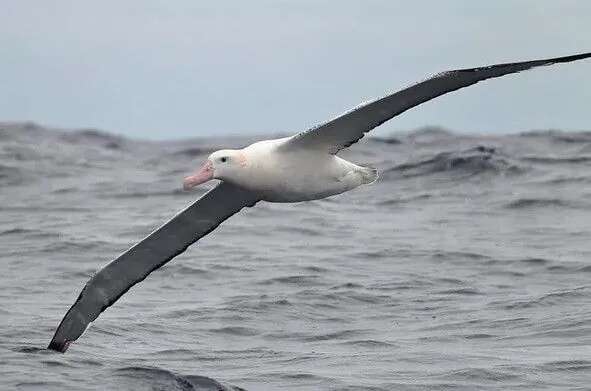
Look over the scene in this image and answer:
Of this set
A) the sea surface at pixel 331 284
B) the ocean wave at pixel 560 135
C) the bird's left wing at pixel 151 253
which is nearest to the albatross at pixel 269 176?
the bird's left wing at pixel 151 253

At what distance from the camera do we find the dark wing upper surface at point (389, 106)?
344 inches

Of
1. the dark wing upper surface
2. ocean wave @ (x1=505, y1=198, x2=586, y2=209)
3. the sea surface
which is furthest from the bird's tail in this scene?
ocean wave @ (x1=505, y1=198, x2=586, y2=209)

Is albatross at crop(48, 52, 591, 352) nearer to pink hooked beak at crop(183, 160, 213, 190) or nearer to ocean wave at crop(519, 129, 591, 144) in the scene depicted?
pink hooked beak at crop(183, 160, 213, 190)

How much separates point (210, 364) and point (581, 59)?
160 inches

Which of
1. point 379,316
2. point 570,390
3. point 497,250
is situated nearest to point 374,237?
point 497,250

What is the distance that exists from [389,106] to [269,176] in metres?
1.13

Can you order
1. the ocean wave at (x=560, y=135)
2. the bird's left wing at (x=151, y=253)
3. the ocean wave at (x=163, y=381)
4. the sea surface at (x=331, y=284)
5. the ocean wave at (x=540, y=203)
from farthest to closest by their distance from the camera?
the ocean wave at (x=560, y=135)
the ocean wave at (x=540, y=203)
the bird's left wing at (x=151, y=253)
the sea surface at (x=331, y=284)
the ocean wave at (x=163, y=381)

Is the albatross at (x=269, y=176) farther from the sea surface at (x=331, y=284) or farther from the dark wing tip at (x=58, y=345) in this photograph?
the sea surface at (x=331, y=284)

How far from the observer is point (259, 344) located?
11.2 meters

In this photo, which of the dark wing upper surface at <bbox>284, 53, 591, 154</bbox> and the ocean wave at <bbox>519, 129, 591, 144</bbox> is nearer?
the dark wing upper surface at <bbox>284, 53, 591, 154</bbox>

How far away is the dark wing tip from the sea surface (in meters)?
0.19

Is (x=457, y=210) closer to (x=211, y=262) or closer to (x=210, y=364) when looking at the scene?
(x=211, y=262)

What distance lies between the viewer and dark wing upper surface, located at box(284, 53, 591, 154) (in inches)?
344

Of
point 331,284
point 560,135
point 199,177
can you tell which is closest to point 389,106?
point 199,177
